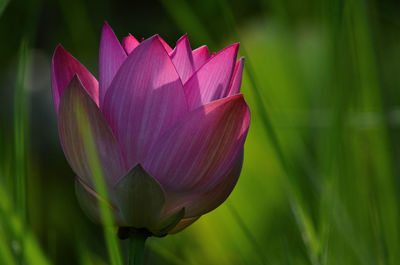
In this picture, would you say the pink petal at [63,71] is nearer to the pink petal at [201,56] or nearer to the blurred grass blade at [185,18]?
the pink petal at [201,56]

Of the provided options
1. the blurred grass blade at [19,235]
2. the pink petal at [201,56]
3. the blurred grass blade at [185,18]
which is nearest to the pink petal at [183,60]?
the pink petal at [201,56]

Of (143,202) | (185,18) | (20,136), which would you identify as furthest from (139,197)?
(185,18)

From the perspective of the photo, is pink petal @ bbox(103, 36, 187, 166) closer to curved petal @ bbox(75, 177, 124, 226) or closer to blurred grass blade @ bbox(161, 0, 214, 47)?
curved petal @ bbox(75, 177, 124, 226)

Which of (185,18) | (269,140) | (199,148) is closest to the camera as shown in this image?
(199,148)

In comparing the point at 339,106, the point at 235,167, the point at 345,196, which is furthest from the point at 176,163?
the point at 345,196

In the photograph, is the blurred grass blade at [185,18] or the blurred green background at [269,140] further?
the blurred grass blade at [185,18]

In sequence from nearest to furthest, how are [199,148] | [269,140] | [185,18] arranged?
[199,148]
[269,140]
[185,18]

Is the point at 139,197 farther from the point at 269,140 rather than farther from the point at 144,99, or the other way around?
the point at 269,140
